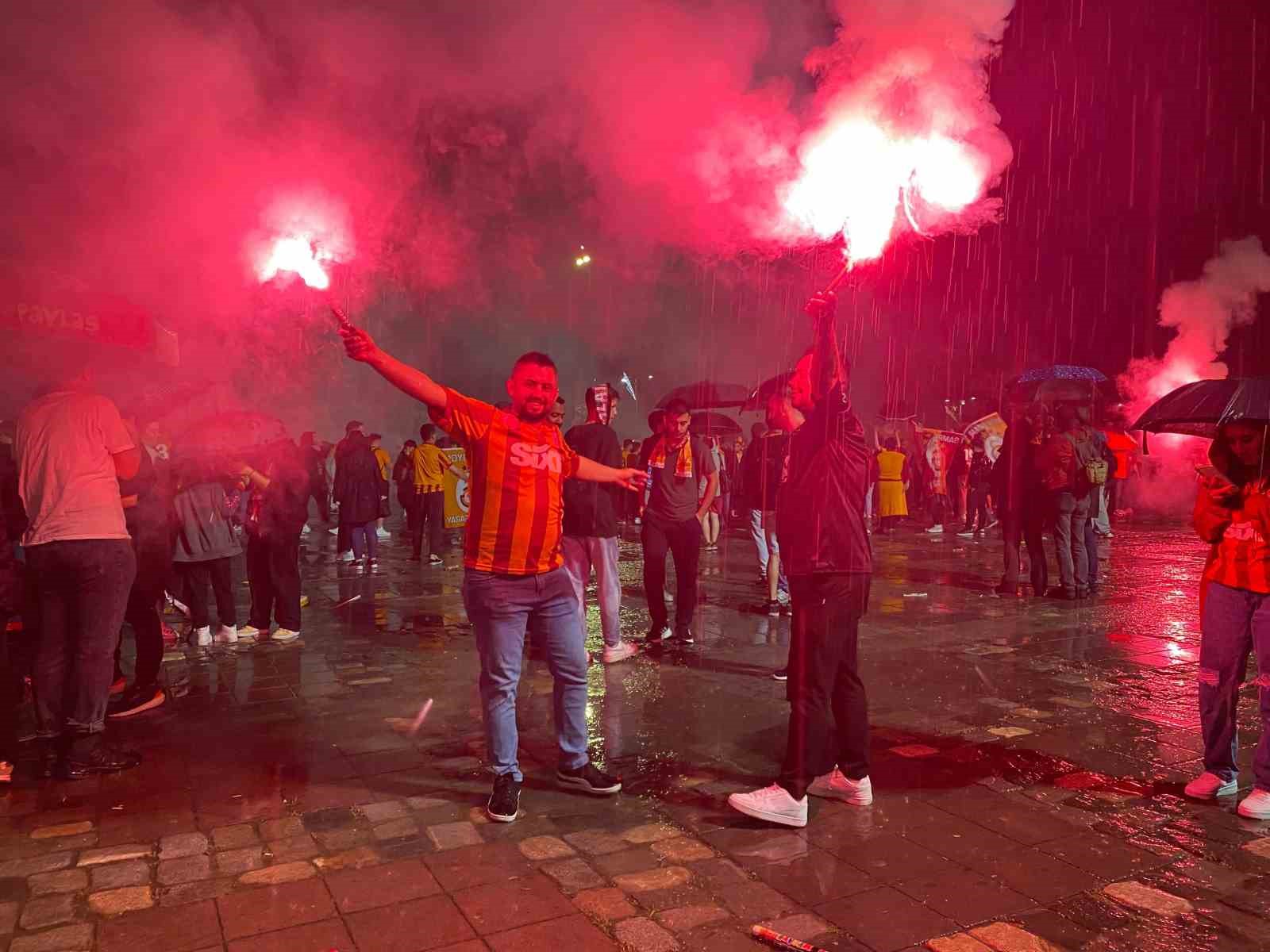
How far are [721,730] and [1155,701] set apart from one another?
288 centimetres

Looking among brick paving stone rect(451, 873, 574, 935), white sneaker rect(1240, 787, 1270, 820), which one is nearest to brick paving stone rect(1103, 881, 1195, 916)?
white sneaker rect(1240, 787, 1270, 820)

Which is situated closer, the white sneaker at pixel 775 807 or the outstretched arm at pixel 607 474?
the white sneaker at pixel 775 807

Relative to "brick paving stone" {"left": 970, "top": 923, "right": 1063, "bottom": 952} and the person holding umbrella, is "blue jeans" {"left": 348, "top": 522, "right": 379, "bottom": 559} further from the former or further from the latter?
"brick paving stone" {"left": 970, "top": 923, "right": 1063, "bottom": 952}

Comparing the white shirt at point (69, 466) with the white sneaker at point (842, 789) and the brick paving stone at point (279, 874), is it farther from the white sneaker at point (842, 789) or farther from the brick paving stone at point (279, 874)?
the white sneaker at point (842, 789)

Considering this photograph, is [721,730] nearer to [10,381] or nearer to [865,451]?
[865,451]

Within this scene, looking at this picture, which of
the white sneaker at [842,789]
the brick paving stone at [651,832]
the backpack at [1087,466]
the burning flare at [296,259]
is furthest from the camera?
the backpack at [1087,466]

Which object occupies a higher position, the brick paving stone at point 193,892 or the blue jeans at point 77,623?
the blue jeans at point 77,623

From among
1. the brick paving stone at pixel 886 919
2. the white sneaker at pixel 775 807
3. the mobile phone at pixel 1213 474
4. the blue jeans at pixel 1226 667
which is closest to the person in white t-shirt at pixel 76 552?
the white sneaker at pixel 775 807

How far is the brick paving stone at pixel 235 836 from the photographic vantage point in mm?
3574

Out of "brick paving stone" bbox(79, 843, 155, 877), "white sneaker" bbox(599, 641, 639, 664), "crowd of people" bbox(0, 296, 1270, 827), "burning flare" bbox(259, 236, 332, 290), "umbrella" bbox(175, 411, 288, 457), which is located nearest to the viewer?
"brick paving stone" bbox(79, 843, 155, 877)

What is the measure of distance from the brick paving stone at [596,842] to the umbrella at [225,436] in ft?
16.5

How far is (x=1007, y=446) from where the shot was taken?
10.7m

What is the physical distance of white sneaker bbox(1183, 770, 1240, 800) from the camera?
4082mm

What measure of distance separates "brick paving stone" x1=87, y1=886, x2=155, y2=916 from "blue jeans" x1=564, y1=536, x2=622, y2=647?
347cm
